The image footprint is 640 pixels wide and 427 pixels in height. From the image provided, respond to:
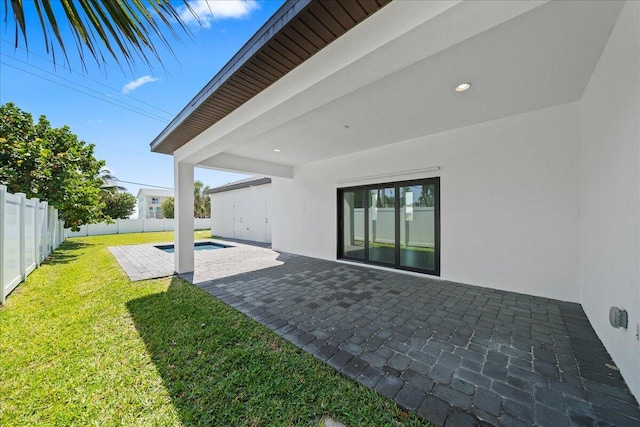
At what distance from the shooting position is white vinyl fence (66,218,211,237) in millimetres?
16625

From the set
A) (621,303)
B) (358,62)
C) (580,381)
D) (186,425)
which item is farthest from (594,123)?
(186,425)

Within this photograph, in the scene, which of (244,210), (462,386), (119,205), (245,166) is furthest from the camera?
(119,205)

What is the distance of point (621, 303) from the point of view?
2.23m

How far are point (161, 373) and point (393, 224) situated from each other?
17.5ft

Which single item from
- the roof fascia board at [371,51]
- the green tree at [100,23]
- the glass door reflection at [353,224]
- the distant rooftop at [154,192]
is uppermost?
the distant rooftop at [154,192]

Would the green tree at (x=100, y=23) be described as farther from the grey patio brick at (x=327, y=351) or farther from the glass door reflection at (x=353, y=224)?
the glass door reflection at (x=353, y=224)

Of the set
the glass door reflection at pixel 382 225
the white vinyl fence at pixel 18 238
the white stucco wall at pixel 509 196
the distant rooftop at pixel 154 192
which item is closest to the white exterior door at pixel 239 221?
the white vinyl fence at pixel 18 238

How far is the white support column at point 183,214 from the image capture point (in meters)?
5.90

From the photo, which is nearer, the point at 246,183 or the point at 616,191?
the point at 616,191

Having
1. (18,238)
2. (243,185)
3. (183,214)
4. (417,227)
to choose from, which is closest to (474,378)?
(417,227)

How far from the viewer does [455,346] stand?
107 inches

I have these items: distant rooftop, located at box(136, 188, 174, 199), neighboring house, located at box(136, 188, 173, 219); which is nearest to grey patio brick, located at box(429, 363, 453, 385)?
neighboring house, located at box(136, 188, 173, 219)

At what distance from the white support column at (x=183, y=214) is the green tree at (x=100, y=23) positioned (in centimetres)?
503

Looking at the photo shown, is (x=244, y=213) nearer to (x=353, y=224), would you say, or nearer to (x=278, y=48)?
(x=353, y=224)
